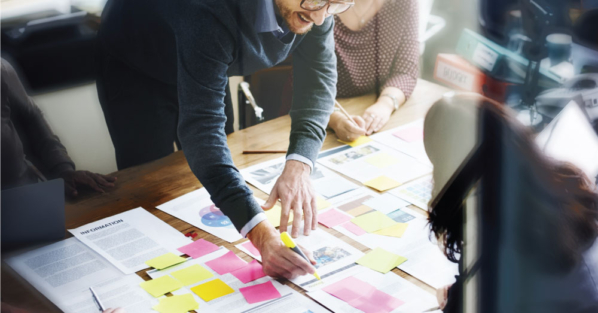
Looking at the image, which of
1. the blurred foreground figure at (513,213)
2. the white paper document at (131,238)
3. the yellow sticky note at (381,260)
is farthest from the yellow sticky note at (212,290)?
the blurred foreground figure at (513,213)

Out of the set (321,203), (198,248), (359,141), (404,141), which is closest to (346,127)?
(359,141)

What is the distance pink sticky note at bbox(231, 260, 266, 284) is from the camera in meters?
0.94

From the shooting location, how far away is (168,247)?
3.35 ft

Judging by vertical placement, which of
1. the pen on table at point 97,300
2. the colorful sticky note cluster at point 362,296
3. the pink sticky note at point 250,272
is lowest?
the pen on table at point 97,300

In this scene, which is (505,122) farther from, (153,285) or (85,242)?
(85,242)

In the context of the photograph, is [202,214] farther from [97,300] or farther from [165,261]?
[97,300]

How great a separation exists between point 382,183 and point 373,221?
15 cm

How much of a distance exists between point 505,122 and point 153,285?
0.62 m

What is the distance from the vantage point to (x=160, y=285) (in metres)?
0.92

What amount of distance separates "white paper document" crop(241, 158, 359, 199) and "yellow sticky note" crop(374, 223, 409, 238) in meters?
0.17

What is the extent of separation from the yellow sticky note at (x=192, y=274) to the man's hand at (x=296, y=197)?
178mm

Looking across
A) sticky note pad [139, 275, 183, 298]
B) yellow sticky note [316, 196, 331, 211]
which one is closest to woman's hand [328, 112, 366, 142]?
yellow sticky note [316, 196, 331, 211]

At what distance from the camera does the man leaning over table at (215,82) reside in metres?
0.98

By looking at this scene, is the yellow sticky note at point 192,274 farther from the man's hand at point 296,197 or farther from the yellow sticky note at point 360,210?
the yellow sticky note at point 360,210
